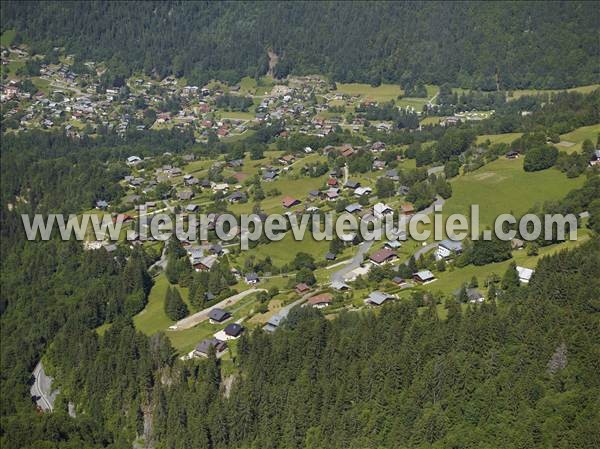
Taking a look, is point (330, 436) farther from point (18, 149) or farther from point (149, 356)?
point (18, 149)

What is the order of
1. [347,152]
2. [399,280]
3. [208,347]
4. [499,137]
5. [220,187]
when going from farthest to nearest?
1. [347,152]
2. [499,137]
3. [220,187]
4. [399,280]
5. [208,347]

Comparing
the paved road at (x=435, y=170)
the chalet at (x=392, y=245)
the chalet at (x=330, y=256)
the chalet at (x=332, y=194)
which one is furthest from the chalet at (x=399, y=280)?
the paved road at (x=435, y=170)

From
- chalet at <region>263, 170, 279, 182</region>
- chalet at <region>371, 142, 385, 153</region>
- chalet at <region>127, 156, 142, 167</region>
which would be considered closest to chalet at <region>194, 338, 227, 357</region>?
chalet at <region>263, 170, 279, 182</region>

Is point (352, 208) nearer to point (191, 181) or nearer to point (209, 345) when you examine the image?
point (191, 181)

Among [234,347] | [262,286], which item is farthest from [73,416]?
[262,286]

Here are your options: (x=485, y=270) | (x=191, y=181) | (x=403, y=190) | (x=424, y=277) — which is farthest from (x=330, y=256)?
(x=191, y=181)

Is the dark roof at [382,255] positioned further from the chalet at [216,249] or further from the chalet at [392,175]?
the chalet at [392,175]

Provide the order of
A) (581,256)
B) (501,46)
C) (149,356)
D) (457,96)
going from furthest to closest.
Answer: (501,46) → (457,96) → (149,356) → (581,256)
